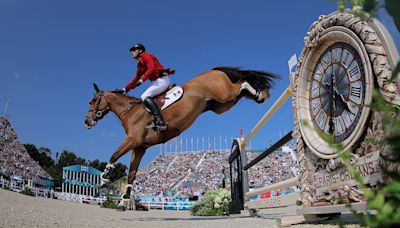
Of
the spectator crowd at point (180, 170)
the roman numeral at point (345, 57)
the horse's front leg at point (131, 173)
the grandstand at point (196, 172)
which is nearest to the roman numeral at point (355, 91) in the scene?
→ the roman numeral at point (345, 57)

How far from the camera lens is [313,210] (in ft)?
6.75

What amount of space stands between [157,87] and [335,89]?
208 cm

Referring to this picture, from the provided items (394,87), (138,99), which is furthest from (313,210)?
(138,99)

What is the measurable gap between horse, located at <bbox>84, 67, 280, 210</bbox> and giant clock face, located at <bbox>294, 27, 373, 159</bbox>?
4.36 feet

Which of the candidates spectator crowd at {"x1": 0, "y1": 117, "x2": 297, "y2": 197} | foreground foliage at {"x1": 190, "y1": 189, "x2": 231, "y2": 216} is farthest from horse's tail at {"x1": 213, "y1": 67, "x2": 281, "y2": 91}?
spectator crowd at {"x1": 0, "y1": 117, "x2": 297, "y2": 197}

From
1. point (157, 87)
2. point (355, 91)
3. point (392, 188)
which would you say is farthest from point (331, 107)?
point (157, 87)

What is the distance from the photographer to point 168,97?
358 centimetres

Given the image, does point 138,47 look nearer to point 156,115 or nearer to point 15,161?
point 156,115

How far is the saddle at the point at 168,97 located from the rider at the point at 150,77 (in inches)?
2.3

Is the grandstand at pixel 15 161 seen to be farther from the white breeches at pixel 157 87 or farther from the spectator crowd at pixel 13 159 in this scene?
the white breeches at pixel 157 87

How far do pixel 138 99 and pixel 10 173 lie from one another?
18.1m

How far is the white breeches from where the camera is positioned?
3.57 metres

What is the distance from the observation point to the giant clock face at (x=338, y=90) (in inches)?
67.7

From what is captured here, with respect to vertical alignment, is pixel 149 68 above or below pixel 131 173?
above
